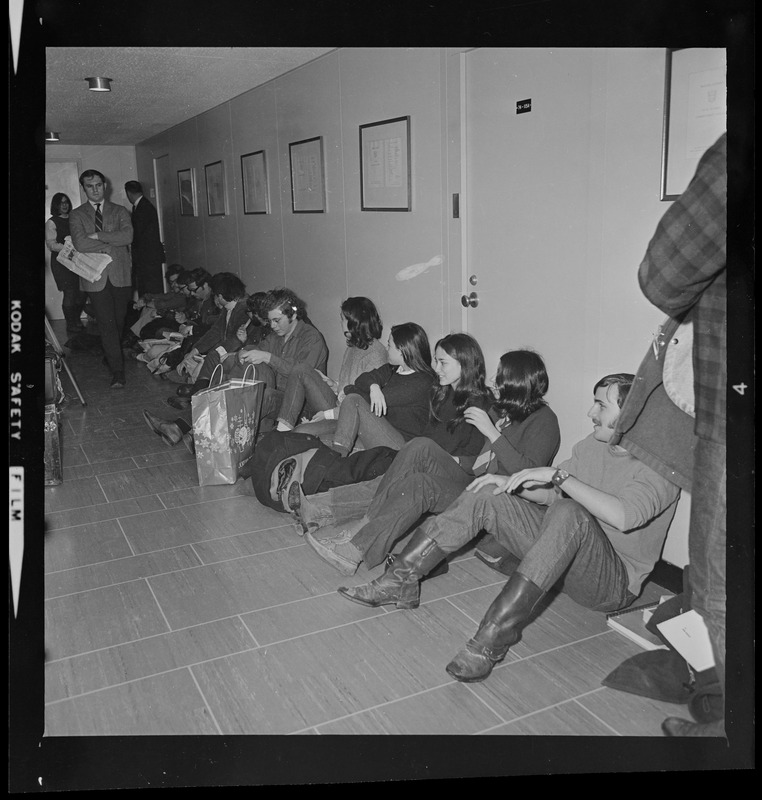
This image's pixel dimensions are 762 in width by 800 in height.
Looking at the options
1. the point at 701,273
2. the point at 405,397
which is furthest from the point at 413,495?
the point at 701,273

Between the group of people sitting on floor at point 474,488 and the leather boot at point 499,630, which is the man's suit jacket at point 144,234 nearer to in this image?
the group of people sitting on floor at point 474,488

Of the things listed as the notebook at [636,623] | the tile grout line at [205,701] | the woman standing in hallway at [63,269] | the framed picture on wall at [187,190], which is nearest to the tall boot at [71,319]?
the woman standing in hallway at [63,269]

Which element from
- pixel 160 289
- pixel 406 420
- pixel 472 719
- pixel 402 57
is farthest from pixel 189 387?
pixel 472 719

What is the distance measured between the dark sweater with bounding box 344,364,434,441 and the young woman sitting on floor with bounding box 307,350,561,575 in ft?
0.81

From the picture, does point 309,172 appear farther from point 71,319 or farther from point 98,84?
point 98,84

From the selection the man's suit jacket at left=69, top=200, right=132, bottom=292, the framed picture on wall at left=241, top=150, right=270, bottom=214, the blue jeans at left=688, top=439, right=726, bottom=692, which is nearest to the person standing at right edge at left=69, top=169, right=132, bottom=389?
the man's suit jacket at left=69, top=200, right=132, bottom=292

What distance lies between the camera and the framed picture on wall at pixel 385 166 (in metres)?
2.99

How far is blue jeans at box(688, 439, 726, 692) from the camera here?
1772mm

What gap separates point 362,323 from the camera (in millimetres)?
3281

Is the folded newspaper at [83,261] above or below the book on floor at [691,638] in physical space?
above

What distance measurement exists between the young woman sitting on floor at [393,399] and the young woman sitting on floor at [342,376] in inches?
4.7

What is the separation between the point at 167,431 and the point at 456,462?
6.44 feet
